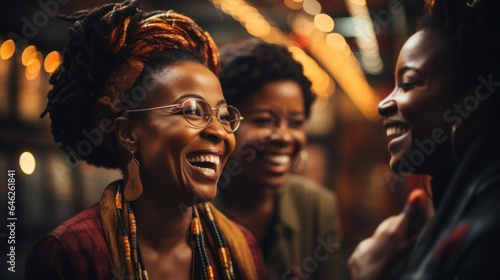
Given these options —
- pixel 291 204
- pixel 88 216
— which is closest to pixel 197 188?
A: pixel 88 216

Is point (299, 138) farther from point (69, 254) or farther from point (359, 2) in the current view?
point (359, 2)

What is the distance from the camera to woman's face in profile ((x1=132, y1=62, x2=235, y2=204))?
1518mm

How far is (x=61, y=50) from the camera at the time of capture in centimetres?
202

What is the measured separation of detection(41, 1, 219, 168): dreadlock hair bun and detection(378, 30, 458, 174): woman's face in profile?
24.2 inches

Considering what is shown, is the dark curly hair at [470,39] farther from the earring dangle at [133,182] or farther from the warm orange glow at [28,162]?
the warm orange glow at [28,162]

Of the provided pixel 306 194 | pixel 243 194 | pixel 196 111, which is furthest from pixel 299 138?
pixel 196 111

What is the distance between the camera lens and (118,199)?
1568 millimetres

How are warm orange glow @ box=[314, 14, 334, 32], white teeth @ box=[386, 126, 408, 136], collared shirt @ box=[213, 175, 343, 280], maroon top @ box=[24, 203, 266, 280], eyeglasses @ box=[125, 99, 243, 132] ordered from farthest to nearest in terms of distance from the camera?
warm orange glow @ box=[314, 14, 334, 32] → collared shirt @ box=[213, 175, 343, 280] → white teeth @ box=[386, 126, 408, 136] → eyeglasses @ box=[125, 99, 243, 132] → maroon top @ box=[24, 203, 266, 280]


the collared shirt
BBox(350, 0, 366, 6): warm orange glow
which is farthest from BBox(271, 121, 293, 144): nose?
BBox(350, 0, 366, 6): warm orange glow

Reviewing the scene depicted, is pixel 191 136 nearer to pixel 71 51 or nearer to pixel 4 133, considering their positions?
pixel 71 51

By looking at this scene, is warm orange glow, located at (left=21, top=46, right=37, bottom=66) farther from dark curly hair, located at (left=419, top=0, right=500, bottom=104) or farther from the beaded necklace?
dark curly hair, located at (left=419, top=0, right=500, bottom=104)

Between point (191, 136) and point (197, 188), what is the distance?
14 centimetres

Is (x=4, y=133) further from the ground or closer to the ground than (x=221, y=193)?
further from the ground

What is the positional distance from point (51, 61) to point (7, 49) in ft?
1.32
